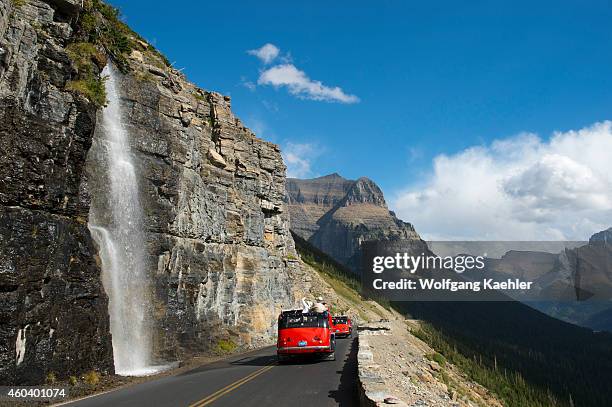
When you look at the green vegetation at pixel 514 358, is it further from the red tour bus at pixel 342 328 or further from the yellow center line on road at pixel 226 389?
the yellow center line on road at pixel 226 389

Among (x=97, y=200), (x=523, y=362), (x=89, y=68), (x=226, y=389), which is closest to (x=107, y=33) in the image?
(x=89, y=68)

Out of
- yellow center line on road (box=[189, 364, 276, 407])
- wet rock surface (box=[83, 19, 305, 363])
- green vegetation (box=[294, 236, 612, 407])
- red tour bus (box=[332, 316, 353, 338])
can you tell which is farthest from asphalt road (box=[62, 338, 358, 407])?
green vegetation (box=[294, 236, 612, 407])

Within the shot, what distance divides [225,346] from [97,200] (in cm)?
1630

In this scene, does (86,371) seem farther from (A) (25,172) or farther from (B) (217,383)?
(A) (25,172)

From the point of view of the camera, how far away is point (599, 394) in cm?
12581

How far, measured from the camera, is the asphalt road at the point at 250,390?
13.8 metres

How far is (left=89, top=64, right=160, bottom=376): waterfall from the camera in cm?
2623

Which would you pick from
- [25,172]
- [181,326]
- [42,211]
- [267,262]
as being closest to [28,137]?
[25,172]

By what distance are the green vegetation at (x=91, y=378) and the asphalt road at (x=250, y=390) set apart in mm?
2166

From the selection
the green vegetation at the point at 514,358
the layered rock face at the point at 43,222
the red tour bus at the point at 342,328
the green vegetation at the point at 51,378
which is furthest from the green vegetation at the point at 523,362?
the green vegetation at the point at 51,378

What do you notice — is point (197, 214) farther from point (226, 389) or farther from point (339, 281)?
point (339, 281)

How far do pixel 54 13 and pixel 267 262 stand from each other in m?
31.3

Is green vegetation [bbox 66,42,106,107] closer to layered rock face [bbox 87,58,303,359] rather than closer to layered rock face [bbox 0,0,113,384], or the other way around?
layered rock face [bbox 0,0,113,384]

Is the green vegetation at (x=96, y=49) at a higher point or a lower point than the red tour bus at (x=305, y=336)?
higher
